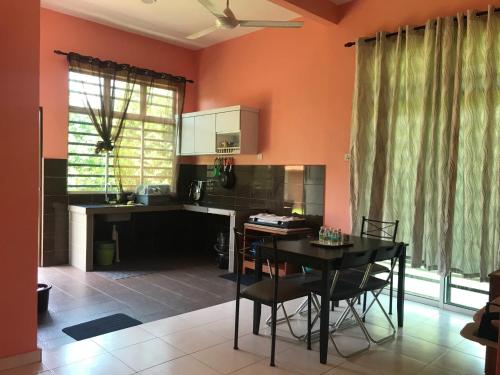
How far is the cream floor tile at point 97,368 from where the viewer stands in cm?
261

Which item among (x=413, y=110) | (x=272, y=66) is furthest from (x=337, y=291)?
(x=272, y=66)

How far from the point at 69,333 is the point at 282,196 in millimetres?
2975

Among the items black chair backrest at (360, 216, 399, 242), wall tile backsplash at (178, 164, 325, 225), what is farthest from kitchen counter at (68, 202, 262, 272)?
black chair backrest at (360, 216, 399, 242)

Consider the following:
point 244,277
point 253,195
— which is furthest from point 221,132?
point 244,277

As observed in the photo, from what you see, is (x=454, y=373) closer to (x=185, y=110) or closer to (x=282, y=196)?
(x=282, y=196)

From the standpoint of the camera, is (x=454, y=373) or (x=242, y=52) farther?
(x=242, y=52)

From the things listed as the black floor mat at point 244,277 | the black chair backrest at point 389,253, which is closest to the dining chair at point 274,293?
the black chair backrest at point 389,253

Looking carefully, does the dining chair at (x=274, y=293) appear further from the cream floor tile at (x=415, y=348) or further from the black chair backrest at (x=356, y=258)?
the cream floor tile at (x=415, y=348)

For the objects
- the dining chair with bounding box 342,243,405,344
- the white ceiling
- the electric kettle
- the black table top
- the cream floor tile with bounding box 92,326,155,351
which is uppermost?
the white ceiling

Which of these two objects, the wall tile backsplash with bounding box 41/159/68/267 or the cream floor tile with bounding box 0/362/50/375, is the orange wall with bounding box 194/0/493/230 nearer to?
the wall tile backsplash with bounding box 41/159/68/267

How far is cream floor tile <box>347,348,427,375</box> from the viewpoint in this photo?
2.78 metres

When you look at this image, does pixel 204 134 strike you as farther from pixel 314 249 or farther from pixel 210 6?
pixel 314 249

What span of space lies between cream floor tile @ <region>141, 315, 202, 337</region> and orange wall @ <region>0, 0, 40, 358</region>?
0.87 metres

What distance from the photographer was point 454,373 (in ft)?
9.02
